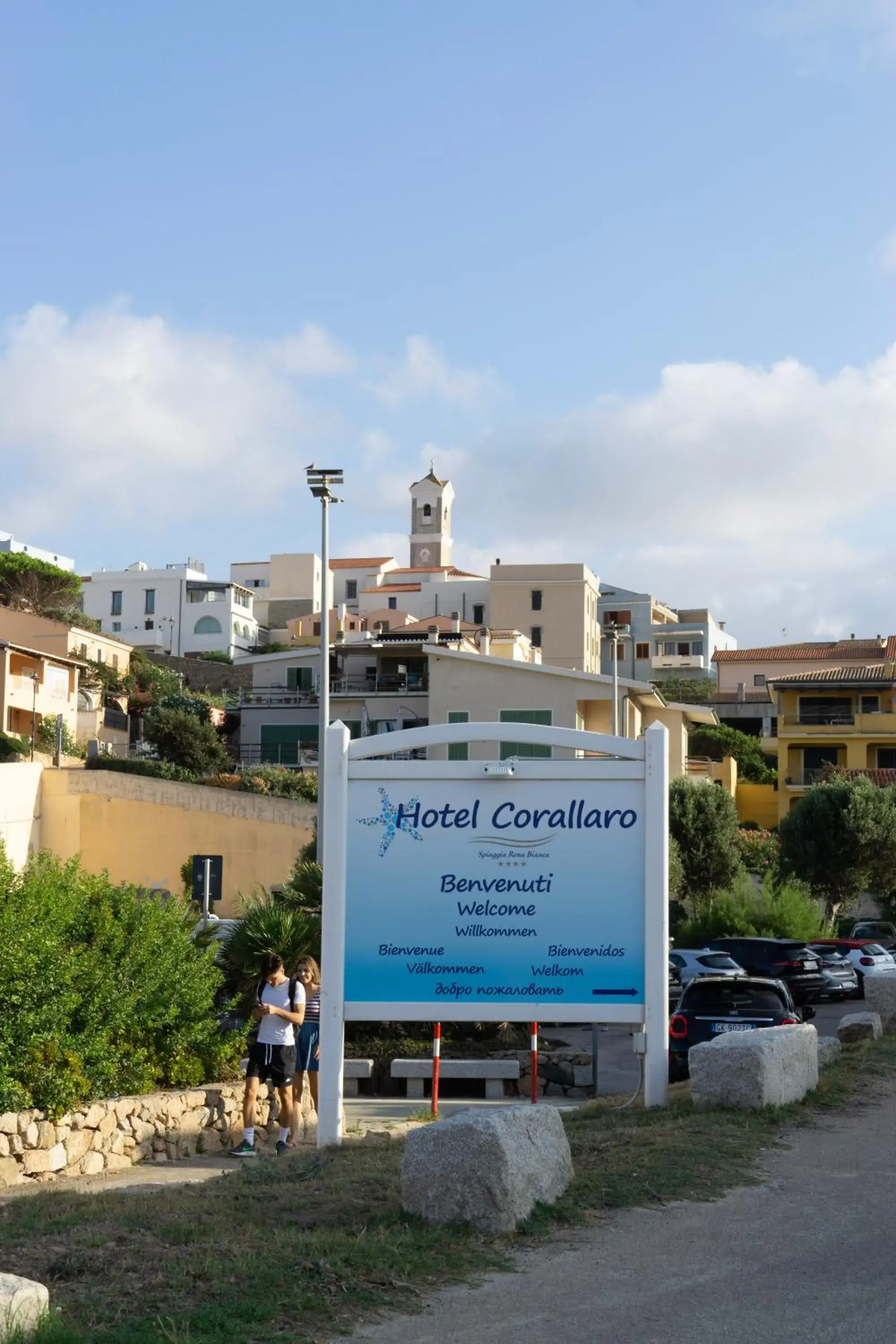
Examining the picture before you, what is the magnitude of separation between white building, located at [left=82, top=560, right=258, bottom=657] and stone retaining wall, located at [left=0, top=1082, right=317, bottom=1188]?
92466mm

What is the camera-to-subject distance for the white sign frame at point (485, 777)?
11.8 m

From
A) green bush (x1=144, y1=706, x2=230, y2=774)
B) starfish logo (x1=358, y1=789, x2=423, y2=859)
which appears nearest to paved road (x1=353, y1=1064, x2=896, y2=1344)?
starfish logo (x1=358, y1=789, x2=423, y2=859)

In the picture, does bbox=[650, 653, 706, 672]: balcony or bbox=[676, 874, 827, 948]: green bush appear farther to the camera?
bbox=[650, 653, 706, 672]: balcony

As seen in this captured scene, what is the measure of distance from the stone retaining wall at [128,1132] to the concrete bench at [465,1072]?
3.48 metres

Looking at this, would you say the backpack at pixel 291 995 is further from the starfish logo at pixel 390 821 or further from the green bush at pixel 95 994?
the starfish logo at pixel 390 821

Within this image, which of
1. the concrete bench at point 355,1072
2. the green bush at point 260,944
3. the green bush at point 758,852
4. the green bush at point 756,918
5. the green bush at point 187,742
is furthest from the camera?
the green bush at point 187,742

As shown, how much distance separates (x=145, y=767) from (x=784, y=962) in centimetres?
3000

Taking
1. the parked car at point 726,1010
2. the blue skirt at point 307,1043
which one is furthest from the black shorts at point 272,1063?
the parked car at point 726,1010

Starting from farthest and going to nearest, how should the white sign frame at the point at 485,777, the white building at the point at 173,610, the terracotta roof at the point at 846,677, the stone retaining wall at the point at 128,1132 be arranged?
the white building at the point at 173,610 → the terracotta roof at the point at 846,677 → the stone retaining wall at the point at 128,1132 → the white sign frame at the point at 485,777

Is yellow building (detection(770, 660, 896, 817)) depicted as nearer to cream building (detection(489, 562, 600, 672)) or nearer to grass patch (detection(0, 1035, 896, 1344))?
cream building (detection(489, 562, 600, 672))

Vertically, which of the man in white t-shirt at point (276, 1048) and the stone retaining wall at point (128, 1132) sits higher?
the man in white t-shirt at point (276, 1048)

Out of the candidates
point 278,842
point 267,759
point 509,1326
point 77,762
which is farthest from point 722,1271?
point 267,759

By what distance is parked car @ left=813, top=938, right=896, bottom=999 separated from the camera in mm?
33438

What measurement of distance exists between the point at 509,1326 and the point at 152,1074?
8650 mm
